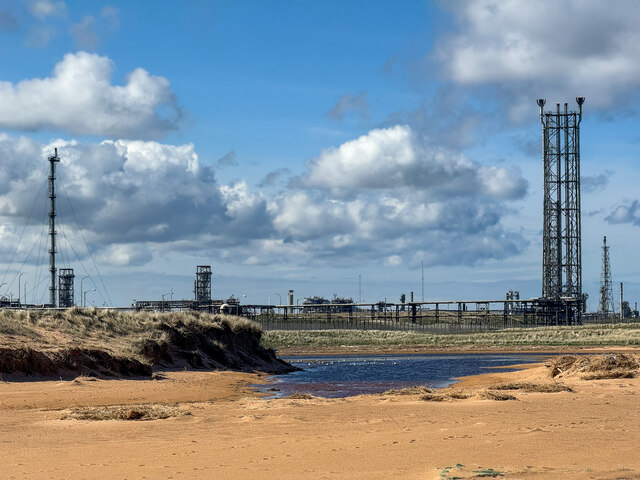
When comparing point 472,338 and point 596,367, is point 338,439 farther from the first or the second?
point 472,338

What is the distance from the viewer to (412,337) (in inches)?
3829

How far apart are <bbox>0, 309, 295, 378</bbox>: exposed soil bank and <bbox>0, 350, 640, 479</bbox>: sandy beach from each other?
6635 mm

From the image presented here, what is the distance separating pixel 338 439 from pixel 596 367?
18.2 m

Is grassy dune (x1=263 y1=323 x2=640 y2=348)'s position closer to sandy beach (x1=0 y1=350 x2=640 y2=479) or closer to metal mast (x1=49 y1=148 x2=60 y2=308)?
metal mast (x1=49 y1=148 x2=60 y2=308)

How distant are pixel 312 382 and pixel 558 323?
7265cm

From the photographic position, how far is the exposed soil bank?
31.8 meters

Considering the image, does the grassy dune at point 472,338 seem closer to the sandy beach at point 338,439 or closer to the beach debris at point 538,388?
the beach debris at point 538,388

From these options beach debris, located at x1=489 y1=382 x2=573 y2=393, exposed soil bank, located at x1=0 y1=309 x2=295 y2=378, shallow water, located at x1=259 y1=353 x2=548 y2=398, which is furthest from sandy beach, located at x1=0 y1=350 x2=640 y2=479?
shallow water, located at x1=259 y1=353 x2=548 y2=398

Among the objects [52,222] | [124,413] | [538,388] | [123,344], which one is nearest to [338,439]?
[124,413]

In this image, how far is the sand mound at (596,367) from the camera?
1183 inches

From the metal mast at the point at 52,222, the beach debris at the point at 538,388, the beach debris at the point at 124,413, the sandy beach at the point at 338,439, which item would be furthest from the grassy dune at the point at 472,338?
the beach debris at the point at 124,413

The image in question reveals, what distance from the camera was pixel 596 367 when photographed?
31.3m

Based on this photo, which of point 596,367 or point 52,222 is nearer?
point 596,367

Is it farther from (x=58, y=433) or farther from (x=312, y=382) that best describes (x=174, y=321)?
(x=58, y=433)
